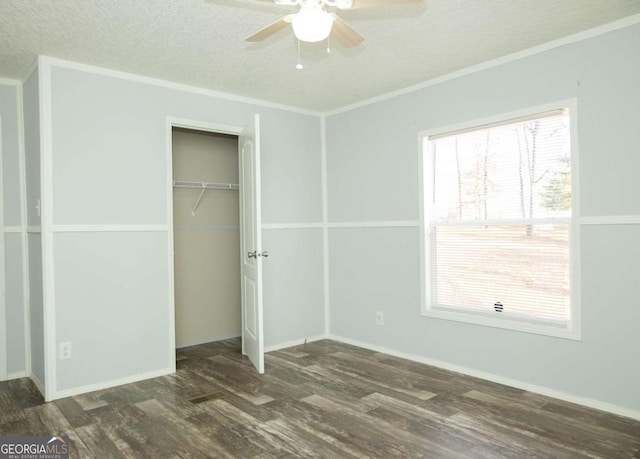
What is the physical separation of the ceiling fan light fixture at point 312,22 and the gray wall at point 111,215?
7.42 feet

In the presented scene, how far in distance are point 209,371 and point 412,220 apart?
2.21 m

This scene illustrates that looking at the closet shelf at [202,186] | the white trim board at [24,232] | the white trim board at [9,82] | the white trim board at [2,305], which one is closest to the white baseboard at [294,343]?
the closet shelf at [202,186]

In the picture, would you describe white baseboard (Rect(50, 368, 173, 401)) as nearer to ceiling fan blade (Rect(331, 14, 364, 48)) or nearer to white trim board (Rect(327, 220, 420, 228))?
white trim board (Rect(327, 220, 420, 228))

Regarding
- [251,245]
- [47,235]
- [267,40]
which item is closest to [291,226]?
[251,245]

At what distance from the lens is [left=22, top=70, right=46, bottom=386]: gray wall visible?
329 cm

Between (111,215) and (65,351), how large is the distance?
1055 mm

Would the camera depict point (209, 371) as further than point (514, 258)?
Yes

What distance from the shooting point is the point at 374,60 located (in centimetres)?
335

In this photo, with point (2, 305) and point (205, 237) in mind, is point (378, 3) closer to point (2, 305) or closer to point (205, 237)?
point (205, 237)

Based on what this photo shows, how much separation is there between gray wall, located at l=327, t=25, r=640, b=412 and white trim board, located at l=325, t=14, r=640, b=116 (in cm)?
3

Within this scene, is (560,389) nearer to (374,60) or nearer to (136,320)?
(374,60)

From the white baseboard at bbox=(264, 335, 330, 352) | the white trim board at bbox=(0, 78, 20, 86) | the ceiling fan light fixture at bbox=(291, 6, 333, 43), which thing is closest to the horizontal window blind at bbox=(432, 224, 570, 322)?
the white baseboard at bbox=(264, 335, 330, 352)

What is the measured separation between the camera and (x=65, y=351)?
3.24m

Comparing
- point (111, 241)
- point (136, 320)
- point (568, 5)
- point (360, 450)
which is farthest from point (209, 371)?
point (568, 5)
